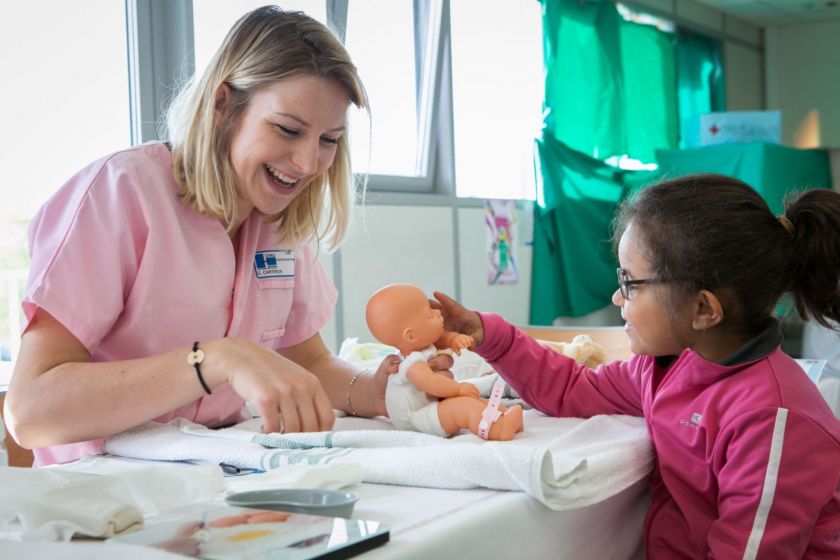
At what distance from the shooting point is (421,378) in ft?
4.14

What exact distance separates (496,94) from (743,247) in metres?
3.33

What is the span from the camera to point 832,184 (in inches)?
→ 250

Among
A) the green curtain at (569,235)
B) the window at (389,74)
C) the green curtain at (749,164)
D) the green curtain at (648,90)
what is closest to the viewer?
the window at (389,74)

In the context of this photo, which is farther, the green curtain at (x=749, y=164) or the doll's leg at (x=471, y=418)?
the green curtain at (x=749, y=164)

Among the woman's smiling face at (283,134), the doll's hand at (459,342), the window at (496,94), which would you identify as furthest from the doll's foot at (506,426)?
the window at (496,94)

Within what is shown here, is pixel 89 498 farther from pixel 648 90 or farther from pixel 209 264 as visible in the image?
pixel 648 90

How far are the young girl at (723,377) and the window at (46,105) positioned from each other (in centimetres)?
157

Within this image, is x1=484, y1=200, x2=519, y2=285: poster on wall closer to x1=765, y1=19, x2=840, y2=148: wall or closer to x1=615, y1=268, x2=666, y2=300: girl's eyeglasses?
x1=615, y1=268, x2=666, y2=300: girl's eyeglasses

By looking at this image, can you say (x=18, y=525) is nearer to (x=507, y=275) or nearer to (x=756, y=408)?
(x=756, y=408)

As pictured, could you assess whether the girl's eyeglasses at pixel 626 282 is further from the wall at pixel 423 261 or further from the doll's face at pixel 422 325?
the wall at pixel 423 261

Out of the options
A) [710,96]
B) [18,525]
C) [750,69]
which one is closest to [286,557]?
[18,525]

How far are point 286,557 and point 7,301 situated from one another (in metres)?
1.98

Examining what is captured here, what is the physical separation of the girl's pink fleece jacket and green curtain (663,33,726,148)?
4702 millimetres

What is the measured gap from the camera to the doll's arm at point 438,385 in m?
1.25
